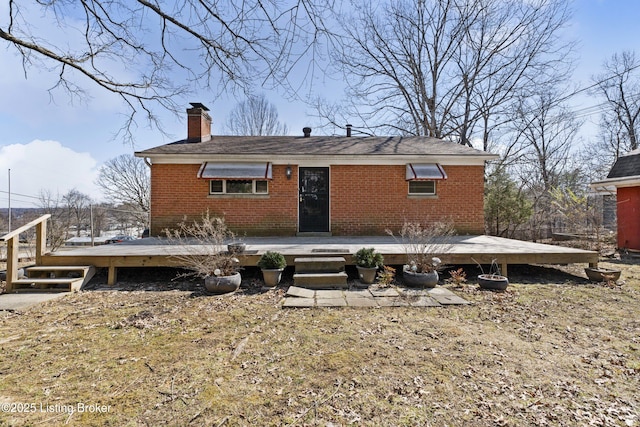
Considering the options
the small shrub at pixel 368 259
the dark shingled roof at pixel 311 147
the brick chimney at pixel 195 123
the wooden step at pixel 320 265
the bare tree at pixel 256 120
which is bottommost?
the wooden step at pixel 320 265

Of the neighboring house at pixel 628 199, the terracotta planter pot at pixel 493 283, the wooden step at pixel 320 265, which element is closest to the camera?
the terracotta planter pot at pixel 493 283

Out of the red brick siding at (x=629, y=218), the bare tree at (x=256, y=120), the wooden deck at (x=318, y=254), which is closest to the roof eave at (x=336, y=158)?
the wooden deck at (x=318, y=254)

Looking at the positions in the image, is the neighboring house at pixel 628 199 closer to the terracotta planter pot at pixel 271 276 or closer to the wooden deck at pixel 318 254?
the wooden deck at pixel 318 254

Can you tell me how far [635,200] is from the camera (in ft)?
35.2

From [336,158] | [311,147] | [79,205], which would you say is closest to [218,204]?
[311,147]

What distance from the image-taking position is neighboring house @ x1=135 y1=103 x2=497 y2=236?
31.7 feet


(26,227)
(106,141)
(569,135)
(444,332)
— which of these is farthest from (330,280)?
(569,135)

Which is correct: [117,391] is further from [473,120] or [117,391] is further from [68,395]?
[473,120]

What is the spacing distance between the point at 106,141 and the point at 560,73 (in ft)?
76.9

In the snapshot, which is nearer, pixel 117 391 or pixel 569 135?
pixel 117 391

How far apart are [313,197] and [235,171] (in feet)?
8.83

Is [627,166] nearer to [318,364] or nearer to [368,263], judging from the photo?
[368,263]

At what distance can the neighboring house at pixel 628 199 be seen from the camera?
10.6 m

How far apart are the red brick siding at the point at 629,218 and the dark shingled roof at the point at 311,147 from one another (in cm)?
590
